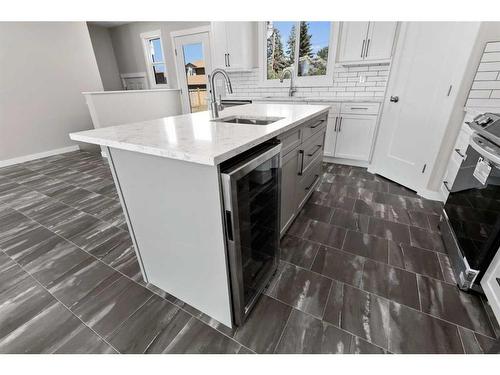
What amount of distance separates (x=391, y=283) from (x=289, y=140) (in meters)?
1.13

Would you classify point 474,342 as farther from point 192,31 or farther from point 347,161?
point 192,31

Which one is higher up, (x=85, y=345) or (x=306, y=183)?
(x=306, y=183)

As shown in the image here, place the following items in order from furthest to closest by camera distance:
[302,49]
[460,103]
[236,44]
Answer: [236,44] < [302,49] < [460,103]

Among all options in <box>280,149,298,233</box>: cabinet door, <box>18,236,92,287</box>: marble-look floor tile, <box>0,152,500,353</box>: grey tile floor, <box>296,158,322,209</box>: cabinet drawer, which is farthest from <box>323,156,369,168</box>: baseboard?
<box>18,236,92,287</box>: marble-look floor tile

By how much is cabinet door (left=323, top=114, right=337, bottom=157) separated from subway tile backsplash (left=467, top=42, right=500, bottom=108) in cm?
147

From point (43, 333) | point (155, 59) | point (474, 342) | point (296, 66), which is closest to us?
point (474, 342)

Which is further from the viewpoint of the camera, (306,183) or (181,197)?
(306,183)

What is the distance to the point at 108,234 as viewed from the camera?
→ 6.82ft

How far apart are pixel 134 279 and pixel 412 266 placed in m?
1.91

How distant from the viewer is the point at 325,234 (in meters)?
1.99

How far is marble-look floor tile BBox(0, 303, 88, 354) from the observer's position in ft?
3.86

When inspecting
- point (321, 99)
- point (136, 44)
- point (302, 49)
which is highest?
point (136, 44)

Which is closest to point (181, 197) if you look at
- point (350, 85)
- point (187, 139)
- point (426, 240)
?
point (187, 139)

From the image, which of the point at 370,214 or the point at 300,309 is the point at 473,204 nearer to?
the point at 370,214
